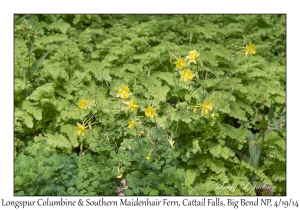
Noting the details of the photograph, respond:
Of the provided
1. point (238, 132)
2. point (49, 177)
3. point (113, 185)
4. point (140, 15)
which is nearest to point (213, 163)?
point (238, 132)

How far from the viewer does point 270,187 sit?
3.56 metres

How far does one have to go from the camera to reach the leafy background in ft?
10.1

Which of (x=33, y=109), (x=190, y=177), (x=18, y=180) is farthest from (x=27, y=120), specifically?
(x=190, y=177)

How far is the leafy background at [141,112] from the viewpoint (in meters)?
3.08

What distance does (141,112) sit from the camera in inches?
147

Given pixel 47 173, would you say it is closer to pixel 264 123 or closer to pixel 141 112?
pixel 141 112

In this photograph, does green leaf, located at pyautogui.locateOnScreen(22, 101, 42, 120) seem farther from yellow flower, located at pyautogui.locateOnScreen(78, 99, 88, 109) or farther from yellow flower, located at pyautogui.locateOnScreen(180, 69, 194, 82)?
yellow flower, located at pyautogui.locateOnScreen(180, 69, 194, 82)

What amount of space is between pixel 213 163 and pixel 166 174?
71 centimetres

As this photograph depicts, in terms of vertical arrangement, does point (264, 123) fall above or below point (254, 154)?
above

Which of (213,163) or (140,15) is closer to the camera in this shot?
(213,163)

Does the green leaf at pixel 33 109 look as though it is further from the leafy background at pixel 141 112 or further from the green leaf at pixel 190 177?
the green leaf at pixel 190 177

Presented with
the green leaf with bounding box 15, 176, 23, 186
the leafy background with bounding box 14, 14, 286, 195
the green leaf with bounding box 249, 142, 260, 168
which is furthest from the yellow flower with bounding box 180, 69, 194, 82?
the green leaf with bounding box 15, 176, 23, 186

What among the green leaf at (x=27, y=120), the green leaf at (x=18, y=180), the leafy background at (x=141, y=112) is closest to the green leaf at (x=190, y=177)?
the leafy background at (x=141, y=112)

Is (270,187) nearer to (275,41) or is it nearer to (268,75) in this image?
(268,75)
